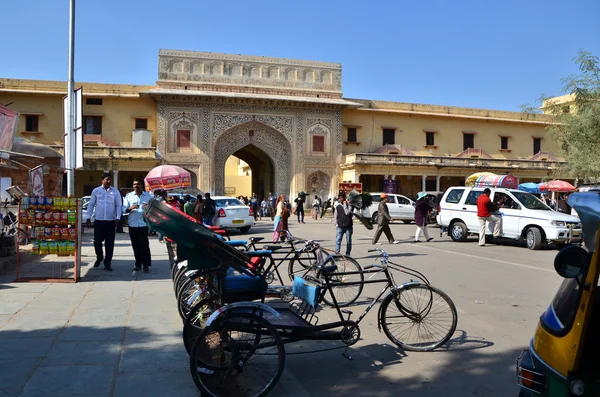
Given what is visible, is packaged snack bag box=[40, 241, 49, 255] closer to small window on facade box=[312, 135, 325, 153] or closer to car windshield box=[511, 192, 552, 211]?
car windshield box=[511, 192, 552, 211]

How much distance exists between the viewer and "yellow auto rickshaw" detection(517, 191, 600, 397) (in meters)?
2.05

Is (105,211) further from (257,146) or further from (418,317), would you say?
(257,146)

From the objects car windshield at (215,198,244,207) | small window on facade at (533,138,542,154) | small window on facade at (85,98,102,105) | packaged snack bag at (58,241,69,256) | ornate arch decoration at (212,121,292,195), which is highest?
small window on facade at (85,98,102,105)

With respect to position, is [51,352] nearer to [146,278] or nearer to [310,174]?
[146,278]

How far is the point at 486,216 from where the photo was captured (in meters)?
13.4

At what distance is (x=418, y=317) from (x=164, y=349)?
2358mm

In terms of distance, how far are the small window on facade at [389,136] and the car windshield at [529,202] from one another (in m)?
22.7

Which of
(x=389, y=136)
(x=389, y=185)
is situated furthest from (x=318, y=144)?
(x=389, y=136)

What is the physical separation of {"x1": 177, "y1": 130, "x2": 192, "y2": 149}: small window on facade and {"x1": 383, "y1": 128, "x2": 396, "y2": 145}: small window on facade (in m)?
14.7

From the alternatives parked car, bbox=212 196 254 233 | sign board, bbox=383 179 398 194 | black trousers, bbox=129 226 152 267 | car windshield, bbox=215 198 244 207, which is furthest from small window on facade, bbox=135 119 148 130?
black trousers, bbox=129 226 152 267

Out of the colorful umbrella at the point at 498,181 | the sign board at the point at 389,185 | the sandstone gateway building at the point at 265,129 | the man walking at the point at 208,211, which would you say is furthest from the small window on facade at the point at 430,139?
the man walking at the point at 208,211

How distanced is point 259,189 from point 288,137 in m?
7.54

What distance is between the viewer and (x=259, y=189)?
129ft

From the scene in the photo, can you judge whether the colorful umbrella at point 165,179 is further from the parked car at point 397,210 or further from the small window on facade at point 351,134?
the small window on facade at point 351,134
